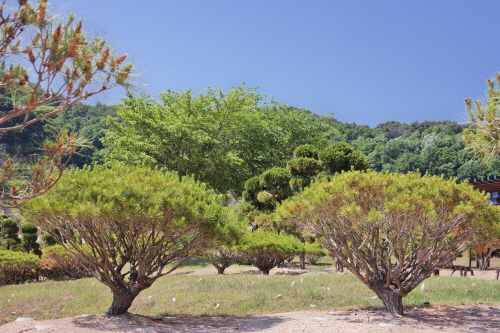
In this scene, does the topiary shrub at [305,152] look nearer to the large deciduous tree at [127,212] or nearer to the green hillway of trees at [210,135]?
the green hillway of trees at [210,135]

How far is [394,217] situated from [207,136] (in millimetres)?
16416

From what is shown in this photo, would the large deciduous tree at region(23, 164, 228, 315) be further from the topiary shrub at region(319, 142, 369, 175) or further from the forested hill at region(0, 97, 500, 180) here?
the forested hill at region(0, 97, 500, 180)

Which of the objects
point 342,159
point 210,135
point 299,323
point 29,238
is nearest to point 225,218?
point 299,323

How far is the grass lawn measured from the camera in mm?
7945

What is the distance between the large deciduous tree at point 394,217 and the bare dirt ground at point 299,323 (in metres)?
0.61

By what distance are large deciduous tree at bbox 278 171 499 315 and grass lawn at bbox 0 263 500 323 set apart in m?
1.24

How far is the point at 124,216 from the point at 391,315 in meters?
4.38

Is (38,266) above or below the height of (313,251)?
below

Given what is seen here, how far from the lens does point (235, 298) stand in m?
8.59

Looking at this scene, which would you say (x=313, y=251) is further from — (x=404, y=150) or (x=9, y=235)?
(x=404, y=150)

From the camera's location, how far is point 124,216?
578 centimetres

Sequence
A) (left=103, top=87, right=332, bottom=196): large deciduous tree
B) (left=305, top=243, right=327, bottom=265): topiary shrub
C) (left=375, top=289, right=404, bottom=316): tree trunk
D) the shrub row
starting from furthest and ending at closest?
(left=103, top=87, right=332, bottom=196): large deciduous tree, (left=305, top=243, right=327, bottom=265): topiary shrub, the shrub row, (left=375, top=289, right=404, bottom=316): tree trunk

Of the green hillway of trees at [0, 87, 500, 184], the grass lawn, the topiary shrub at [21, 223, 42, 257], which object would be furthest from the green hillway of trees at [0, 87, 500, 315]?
the green hillway of trees at [0, 87, 500, 184]

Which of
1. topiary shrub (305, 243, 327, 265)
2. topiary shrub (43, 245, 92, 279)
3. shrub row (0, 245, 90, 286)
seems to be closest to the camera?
shrub row (0, 245, 90, 286)
